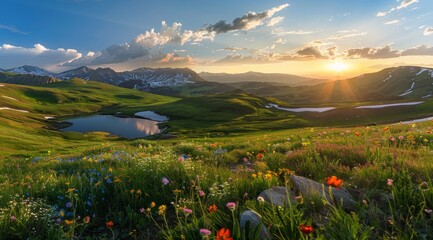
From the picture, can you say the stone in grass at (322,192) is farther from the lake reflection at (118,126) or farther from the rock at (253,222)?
the lake reflection at (118,126)

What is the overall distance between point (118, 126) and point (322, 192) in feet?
412

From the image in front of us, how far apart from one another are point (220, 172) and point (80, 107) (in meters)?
192

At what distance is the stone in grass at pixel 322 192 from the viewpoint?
4281 millimetres

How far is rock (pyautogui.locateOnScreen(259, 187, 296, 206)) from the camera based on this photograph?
13.5 ft

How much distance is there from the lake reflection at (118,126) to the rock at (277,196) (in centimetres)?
9943

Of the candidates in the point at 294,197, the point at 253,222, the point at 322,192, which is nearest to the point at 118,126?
the point at 294,197

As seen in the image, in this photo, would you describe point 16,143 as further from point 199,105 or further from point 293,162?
point 199,105

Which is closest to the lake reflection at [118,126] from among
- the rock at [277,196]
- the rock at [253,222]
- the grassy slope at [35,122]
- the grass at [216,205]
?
the grassy slope at [35,122]

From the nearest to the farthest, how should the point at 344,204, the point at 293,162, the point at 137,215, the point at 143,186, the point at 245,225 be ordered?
the point at 245,225, the point at 344,204, the point at 137,215, the point at 143,186, the point at 293,162

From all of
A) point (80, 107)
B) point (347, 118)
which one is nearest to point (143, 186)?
point (347, 118)

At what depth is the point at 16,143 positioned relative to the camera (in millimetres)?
58938

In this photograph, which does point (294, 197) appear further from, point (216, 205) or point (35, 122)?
point (35, 122)

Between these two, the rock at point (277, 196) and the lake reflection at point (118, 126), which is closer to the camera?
the rock at point (277, 196)

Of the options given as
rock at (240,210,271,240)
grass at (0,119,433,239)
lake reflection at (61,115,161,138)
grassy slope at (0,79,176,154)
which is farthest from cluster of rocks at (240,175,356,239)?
lake reflection at (61,115,161,138)
